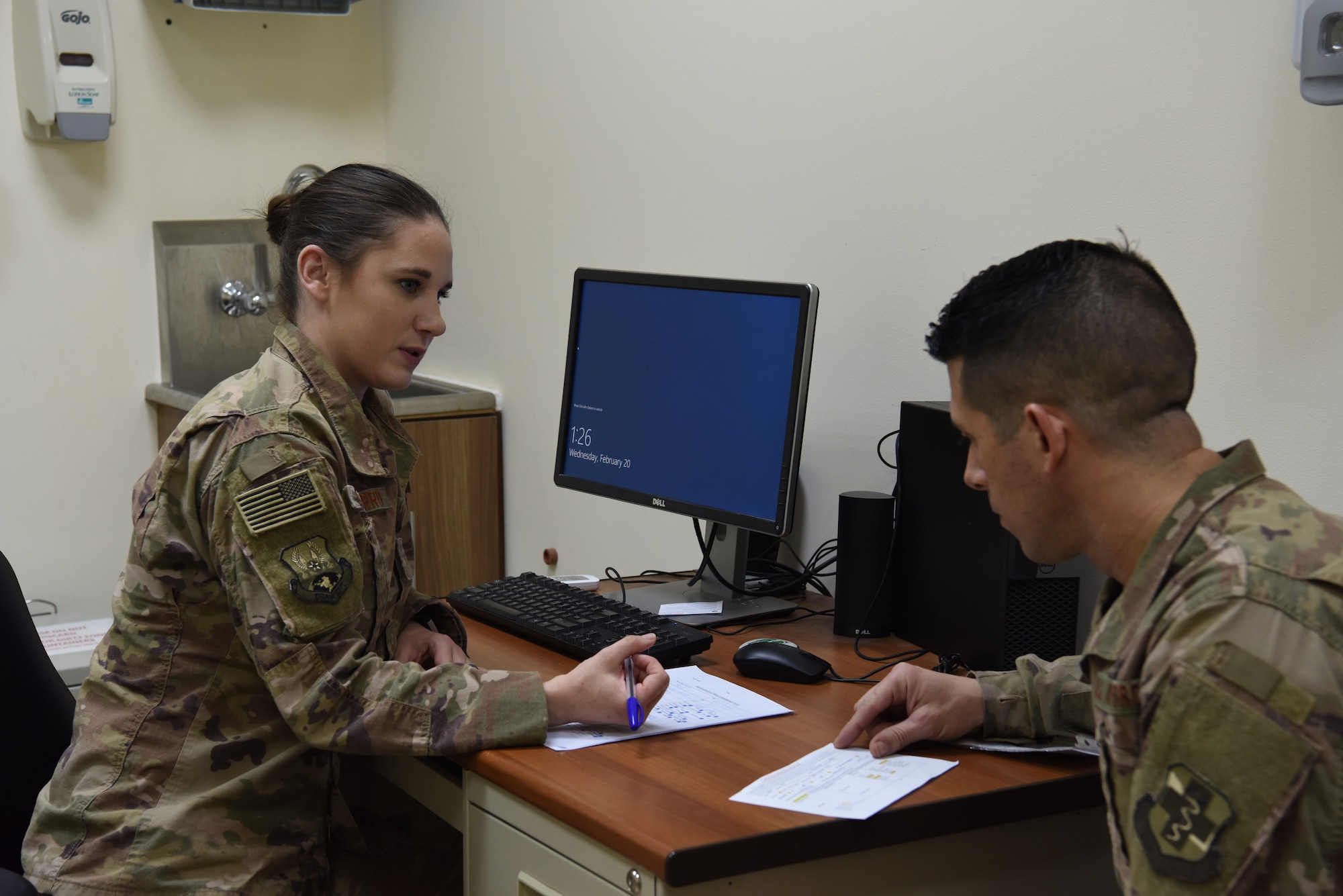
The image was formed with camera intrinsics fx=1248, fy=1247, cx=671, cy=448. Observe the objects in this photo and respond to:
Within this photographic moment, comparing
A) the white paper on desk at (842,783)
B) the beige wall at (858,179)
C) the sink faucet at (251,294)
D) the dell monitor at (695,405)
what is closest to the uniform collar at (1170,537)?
the white paper on desk at (842,783)

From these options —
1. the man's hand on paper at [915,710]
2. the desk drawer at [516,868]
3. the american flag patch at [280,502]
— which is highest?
the american flag patch at [280,502]

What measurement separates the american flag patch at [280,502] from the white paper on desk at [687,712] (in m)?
0.35

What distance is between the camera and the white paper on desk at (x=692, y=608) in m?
1.81

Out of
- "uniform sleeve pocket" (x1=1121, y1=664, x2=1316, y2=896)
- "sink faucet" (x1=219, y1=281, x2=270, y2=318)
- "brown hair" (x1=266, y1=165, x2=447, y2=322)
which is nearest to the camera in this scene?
"uniform sleeve pocket" (x1=1121, y1=664, x2=1316, y2=896)

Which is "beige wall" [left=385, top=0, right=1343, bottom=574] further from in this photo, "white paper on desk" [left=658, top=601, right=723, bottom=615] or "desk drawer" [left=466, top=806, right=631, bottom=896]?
"desk drawer" [left=466, top=806, right=631, bottom=896]

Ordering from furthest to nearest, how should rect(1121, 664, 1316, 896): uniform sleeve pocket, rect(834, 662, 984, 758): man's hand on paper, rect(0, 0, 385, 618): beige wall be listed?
rect(0, 0, 385, 618): beige wall
rect(834, 662, 984, 758): man's hand on paper
rect(1121, 664, 1316, 896): uniform sleeve pocket

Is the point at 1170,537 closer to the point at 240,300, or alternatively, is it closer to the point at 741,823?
the point at 741,823

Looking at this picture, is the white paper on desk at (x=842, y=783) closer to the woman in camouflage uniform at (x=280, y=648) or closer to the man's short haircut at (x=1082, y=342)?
the woman in camouflage uniform at (x=280, y=648)

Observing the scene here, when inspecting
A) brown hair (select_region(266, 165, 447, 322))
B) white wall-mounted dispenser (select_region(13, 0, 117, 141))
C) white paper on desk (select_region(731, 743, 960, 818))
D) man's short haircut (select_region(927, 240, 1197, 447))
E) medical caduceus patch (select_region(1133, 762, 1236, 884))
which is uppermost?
white wall-mounted dispenser (select_region(13, 0, 117, 141))

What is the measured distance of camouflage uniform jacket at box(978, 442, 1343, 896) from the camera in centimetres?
82

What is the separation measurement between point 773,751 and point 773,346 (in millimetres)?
621

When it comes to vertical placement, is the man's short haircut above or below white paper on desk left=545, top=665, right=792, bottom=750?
above

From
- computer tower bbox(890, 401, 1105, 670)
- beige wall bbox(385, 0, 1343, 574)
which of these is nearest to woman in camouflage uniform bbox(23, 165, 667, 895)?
computer tower bbox(890, 401, 1105, 670)

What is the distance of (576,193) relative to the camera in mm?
2523
